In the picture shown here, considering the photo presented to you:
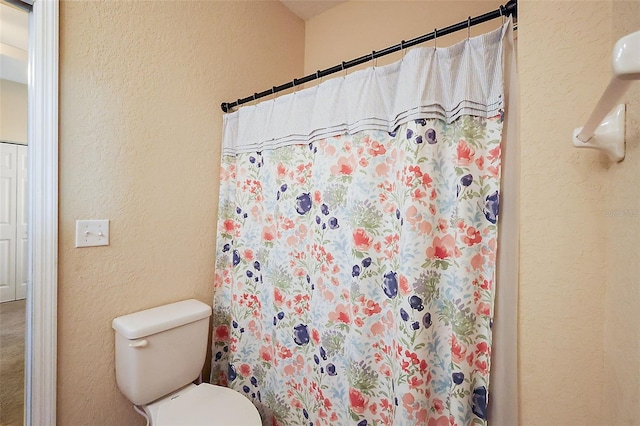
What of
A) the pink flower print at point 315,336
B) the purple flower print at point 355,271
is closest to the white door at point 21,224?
the pink flower print at point 315,336

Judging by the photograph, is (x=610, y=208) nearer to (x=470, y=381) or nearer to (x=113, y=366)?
(x=470, y=381)

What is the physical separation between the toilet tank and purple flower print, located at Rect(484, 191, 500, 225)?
4.20 feet

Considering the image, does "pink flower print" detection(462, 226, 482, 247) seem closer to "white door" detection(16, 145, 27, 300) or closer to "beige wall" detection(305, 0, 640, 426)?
"beige wall" detection(305, 0, 640, 426)

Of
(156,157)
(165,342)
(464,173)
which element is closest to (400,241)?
(464,173)

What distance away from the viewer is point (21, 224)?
1027 mm

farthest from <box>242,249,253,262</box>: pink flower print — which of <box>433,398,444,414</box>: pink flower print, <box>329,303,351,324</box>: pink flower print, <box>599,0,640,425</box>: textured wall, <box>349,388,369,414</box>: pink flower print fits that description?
<box>599,0,640,425</box>: textured wall

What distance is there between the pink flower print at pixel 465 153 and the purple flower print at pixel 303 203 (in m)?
0.63

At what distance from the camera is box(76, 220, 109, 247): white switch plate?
114 centimetres

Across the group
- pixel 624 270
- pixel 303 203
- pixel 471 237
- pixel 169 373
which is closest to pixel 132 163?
pixel 303 203

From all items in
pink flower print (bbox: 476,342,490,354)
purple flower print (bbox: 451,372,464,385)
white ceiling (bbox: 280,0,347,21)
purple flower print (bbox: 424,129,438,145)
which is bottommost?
purple flower print (bbox: 451,372,464,385)

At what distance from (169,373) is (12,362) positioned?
0.53 metres

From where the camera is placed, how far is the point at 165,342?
1.23 meters

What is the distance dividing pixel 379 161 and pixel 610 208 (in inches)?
25.7

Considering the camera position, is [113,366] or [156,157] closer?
[113,366]
